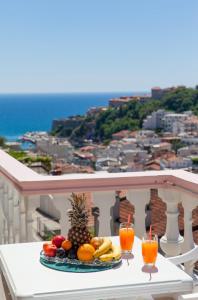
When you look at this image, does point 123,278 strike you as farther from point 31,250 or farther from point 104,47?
point 104,47

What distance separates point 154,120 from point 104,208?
9889cm

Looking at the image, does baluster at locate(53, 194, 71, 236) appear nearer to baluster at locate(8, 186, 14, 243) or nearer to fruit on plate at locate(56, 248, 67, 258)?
baluster at locate(8, 186, 14, 243)

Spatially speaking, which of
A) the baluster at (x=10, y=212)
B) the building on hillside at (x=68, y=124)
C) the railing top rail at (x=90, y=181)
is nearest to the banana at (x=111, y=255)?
the railing top rail at (x=90, y=181)

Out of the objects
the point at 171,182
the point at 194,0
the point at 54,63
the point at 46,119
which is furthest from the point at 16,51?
→ the point at 171,182

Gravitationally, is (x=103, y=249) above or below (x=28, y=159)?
above

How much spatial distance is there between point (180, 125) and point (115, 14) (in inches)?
1671

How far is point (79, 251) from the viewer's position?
6.68ft

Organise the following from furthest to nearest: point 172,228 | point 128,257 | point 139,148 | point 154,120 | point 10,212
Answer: point 154,120, point 139,148, point 10,212, point 172,228, point 128,257

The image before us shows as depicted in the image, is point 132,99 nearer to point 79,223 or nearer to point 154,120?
point 154,120

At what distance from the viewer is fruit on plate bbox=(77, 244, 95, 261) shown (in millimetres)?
2021

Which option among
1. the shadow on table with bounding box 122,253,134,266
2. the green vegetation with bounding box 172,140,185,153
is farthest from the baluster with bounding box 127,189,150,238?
the green vegetation with bounding box 172,140,185,153

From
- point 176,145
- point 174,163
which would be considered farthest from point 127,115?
point 174,163

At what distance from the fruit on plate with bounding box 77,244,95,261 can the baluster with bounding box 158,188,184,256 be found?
83 centimetres

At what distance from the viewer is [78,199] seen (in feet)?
6.82
